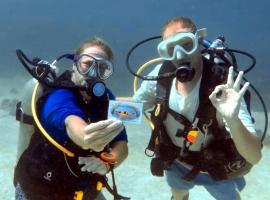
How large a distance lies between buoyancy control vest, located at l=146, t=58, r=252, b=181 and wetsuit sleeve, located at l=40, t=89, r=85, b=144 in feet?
4.41

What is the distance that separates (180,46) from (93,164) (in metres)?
1.53

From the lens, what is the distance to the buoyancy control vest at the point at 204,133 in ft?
12.3

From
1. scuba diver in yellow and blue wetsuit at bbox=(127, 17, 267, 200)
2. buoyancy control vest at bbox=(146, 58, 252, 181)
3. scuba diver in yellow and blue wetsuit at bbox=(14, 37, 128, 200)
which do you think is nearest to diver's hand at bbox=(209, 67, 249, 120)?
scuba diver in yellow and blue wetsuit at bbox=(127, 17, 267, 200)

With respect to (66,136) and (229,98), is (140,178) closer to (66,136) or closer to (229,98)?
(66,136)

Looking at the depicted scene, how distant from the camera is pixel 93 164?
294 cm

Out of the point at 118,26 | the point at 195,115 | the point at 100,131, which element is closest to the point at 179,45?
the point at 195,115

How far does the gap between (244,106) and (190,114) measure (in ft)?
2.12

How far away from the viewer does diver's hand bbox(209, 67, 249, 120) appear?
2.89 meters

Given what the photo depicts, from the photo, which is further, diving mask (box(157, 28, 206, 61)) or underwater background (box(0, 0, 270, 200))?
underwater background (box(0, 0, 270, 200))

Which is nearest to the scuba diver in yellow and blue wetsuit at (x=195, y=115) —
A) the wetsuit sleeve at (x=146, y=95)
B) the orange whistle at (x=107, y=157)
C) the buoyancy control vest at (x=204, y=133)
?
the buoyancy control vest at (x=204, y=133)

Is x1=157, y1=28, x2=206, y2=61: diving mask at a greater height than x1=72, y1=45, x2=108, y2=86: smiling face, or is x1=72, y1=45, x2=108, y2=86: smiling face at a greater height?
x1=157, y1=28, x2=206, y2=61: diving mask

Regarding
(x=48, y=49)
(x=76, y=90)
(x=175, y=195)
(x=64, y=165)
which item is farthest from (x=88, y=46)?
(x=48, y=49)

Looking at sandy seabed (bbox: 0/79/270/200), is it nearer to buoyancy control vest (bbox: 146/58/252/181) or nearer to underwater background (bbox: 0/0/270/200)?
underwater background (bbox: 0/0/270/200)

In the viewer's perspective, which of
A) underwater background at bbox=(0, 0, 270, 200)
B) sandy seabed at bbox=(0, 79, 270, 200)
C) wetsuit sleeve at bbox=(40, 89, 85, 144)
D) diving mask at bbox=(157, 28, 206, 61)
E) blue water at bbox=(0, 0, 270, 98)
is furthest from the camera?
blue water at bbox=(0, 0, 270, 98)
